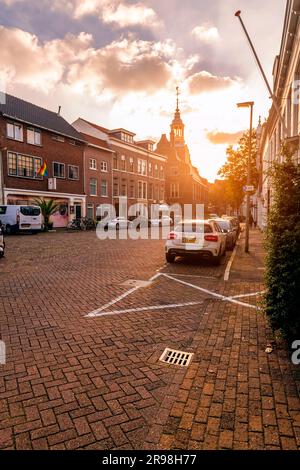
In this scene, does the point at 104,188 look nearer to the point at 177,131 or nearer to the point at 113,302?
the point at 113,302

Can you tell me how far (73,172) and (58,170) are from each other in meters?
2.60

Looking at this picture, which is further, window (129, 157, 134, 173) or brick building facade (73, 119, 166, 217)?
window (129, 157, 134, 173)

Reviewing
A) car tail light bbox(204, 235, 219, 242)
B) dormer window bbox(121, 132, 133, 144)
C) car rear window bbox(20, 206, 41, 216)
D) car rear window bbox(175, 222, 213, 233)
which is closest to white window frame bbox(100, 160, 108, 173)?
dormer window bbox(121, 132, 133, 144)

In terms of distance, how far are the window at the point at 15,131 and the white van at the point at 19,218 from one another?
8838 millimetres

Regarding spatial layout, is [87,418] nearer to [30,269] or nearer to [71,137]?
[30,269]

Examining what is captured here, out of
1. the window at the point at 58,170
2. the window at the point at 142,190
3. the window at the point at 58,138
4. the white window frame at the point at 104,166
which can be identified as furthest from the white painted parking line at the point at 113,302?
the window at the point at 142,190

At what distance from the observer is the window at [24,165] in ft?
91.6

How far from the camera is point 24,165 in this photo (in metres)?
29.4

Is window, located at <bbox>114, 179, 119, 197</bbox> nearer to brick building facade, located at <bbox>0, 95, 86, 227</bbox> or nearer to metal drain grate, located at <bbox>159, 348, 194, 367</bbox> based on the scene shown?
brick building facade, located at <bbox>0, 95, 86, 227</bbox>

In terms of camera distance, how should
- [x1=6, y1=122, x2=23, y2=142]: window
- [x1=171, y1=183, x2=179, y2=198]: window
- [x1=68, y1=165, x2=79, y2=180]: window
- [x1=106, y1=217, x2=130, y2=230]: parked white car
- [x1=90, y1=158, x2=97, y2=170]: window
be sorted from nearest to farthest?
[x1=6, y1=122, x2=23, y2=142]: window
[x1=106, y1=217, x2=130, y2=230]: parked white car
[x1=68, y1=165, x2=79, y2=180]: window
[x1=90, y1=158, x2=97, y2=170]: window
[x1=171, y1=183, x2=179, y2=198]: window

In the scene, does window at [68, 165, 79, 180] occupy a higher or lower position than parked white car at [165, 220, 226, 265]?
higher

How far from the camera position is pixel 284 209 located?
13.9 ft

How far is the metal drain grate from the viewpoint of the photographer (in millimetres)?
3883
